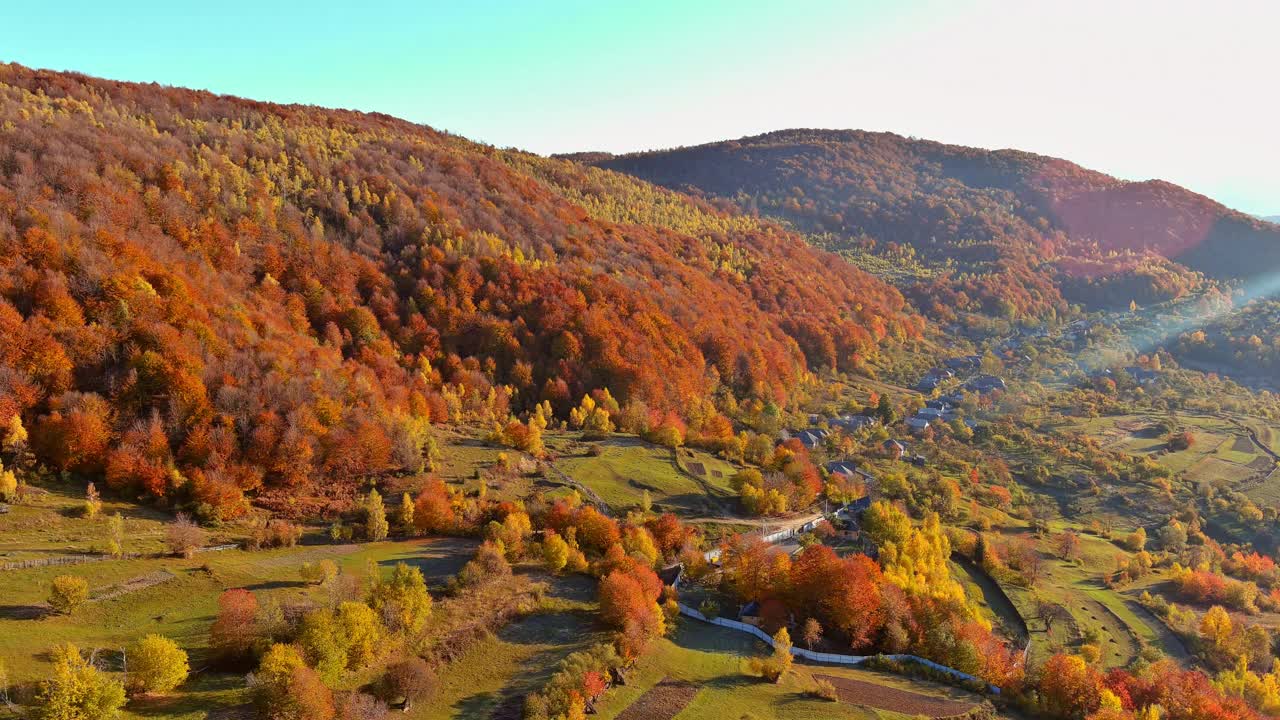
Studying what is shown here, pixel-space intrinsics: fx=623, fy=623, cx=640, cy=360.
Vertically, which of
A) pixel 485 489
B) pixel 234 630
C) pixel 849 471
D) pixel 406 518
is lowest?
pixel 849 471

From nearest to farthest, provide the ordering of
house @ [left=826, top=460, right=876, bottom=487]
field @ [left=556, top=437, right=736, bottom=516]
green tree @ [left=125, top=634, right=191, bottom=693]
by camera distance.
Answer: green tree @ [left=125, top=634, right=191, bottom=693], field @ [left=556, top=437, right=736, bottom=516], house @ [left=826, top=460, right=876, bottom=487]

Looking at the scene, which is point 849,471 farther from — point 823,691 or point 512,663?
point 512,663

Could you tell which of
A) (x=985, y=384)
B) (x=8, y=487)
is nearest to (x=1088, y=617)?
(x=8, y=487)

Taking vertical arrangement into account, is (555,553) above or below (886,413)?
below

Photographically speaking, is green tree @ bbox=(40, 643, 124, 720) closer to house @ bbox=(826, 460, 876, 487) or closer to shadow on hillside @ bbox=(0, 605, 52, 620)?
shadow on hillside @ bbox=(0, 605, 52, 620)

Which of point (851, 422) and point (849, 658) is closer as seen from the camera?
point (849, 658)

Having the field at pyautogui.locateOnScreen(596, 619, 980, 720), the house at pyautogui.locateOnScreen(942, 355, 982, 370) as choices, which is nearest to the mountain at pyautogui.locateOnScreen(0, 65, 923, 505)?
the house at pyautogui.locateOnScreen(942, 355, 982, 370)

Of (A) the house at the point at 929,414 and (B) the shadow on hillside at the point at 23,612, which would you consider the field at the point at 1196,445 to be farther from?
(B) the shadow on hillside at the point at 23,612

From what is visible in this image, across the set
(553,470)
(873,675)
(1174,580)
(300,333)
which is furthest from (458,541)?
(1174,580)
